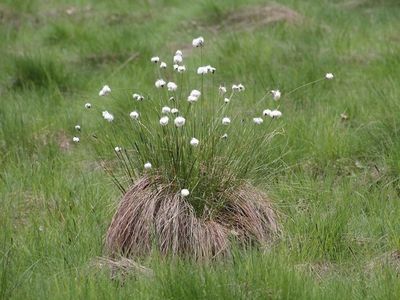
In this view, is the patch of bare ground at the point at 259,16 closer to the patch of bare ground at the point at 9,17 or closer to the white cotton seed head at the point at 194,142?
the patch of bare ground at the point at 9,17

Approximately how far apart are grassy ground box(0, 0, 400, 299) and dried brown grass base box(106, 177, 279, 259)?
134 mm

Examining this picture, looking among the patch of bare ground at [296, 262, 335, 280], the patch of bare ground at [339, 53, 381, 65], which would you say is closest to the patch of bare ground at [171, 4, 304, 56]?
the patch of bare ground at [339, 53, 381, 65]

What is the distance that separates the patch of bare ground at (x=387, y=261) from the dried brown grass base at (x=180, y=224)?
52 centimetres

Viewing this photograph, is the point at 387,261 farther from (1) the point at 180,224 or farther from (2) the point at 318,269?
(1) the point at 180,224

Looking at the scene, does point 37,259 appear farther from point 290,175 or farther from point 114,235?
point 290,175

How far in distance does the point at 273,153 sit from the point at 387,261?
58.0 inches

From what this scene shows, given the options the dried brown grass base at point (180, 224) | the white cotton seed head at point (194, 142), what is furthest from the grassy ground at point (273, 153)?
the white cotton seed head at point (194, 142)

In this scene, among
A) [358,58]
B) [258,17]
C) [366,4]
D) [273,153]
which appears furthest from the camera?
[366,4]

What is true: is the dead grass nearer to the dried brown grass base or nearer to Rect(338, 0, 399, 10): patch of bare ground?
Rect(338, 0, 399, 10): patch of bare ground

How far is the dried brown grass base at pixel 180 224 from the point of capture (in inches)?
155

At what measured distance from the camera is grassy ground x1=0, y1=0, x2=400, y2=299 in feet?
11.7

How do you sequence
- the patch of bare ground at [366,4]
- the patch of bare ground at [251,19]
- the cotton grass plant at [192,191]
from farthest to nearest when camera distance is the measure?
the patch of bare ground at [366,4] → the patch of bare ground at [251,19] → the cotton grass plant at [192,191]

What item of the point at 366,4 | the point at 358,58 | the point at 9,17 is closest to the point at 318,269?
A: the point at 358,58

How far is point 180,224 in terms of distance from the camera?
13.1 feet
